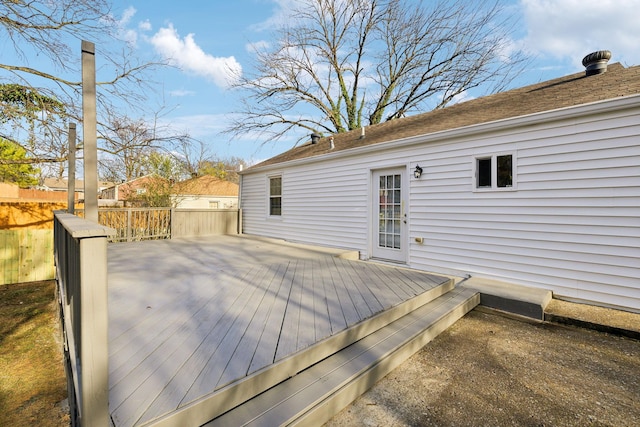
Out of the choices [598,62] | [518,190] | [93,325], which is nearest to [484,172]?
[518,190]

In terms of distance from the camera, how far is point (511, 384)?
7.04 feet

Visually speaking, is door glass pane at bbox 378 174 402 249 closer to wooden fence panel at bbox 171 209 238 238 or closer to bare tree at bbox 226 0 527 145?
wooden fence panel at bbox 171 209 238 238

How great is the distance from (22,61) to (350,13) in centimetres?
1337

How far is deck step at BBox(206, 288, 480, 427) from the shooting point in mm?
1526

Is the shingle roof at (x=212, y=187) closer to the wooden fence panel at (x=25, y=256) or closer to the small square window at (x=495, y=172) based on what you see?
the wooden fence panel at (x=25, y=256)

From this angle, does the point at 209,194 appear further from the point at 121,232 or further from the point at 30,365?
the point at 30,365

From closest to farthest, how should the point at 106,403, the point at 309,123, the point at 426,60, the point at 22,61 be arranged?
the point at 106,403 → the point at 22,61 → the point at 426,60 → the point at 309,123

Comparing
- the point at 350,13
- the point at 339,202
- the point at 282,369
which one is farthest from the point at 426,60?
the point at 282,369

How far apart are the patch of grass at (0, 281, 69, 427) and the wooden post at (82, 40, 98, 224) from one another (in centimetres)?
169

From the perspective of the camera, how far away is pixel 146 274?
405cm

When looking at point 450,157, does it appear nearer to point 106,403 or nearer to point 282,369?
point 282,369

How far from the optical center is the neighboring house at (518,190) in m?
3.37

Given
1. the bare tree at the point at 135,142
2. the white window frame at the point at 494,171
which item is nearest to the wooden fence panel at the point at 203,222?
the bare tree at the point at 135,142

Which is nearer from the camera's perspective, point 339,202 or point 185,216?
point 339,202
